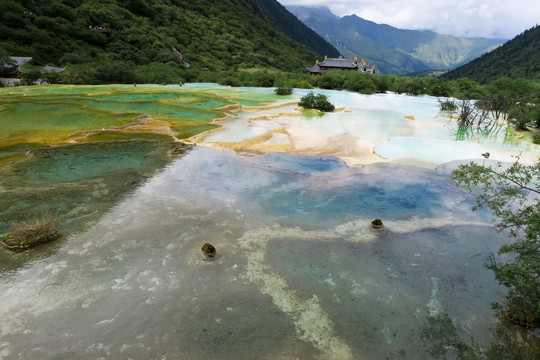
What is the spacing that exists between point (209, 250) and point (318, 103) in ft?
90.8

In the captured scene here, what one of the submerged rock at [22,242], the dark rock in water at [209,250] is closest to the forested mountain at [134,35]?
the submerged rock at [22,242]

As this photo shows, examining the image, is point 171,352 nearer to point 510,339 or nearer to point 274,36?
point 510,339

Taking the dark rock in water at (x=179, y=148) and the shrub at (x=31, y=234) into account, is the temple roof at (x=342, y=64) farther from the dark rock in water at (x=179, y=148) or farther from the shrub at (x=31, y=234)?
the shrub at (x=31, y=234)

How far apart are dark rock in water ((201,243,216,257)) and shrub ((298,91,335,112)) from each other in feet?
89.6

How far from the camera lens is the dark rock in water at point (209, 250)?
8.41 metres

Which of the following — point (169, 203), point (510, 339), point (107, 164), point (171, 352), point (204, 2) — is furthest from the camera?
→ point (204, 2)

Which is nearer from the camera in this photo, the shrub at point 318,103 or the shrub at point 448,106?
the shrub at point 318,103

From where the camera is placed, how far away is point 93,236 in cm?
917

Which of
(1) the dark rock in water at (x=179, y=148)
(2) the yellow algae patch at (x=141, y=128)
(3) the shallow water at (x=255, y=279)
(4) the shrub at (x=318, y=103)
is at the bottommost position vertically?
(3) the shallow water at (x=255, y=279)

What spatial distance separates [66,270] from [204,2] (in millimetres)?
150337

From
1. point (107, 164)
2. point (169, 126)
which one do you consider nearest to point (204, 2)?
point (169, 126)

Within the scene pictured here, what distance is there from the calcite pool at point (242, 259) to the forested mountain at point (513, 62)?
97818 mm

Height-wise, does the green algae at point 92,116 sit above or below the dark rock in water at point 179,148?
above

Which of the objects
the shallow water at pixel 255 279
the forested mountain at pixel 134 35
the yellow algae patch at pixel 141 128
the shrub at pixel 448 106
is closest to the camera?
the shallow water at pixel 255 279
